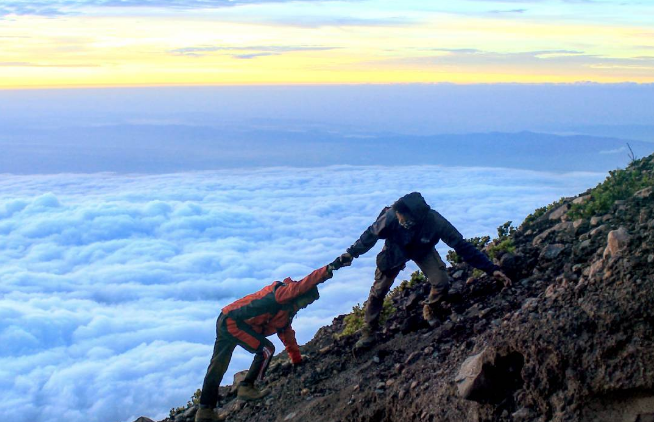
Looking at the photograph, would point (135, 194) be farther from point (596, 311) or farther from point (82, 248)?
point (596, 311)

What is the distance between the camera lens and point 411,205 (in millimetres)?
8195

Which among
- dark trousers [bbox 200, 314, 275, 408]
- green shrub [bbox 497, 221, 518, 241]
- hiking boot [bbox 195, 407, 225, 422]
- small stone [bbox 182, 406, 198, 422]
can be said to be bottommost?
small stone [bbox 182, 406, 198, 422]

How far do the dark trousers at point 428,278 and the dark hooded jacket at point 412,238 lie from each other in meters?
0.15

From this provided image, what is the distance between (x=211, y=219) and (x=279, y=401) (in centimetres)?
11704

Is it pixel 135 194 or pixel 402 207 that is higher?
pixel 135 194

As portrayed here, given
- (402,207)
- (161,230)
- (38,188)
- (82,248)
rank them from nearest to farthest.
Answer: (402,207) < (82,248) < (161,230) < (38,188)

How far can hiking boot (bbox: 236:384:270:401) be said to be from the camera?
8.83 metres

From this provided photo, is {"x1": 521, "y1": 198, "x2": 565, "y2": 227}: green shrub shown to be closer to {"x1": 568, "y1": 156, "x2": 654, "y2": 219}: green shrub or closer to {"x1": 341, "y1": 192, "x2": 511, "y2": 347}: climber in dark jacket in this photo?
{"x1": 568, "y1": 156, "x2": 654, "y2": 219}: green shrub

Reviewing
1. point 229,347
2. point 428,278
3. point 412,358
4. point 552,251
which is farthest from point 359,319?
point 552,251

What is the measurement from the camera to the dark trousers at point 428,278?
870 centimetres

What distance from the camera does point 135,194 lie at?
14850 cm

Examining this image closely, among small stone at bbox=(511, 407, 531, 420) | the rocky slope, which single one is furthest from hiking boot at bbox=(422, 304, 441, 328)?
small stone at bbox=(511, 407, 531, 420)

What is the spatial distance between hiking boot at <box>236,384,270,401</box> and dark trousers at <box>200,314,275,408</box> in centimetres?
39

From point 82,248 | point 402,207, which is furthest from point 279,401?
point 82,248
